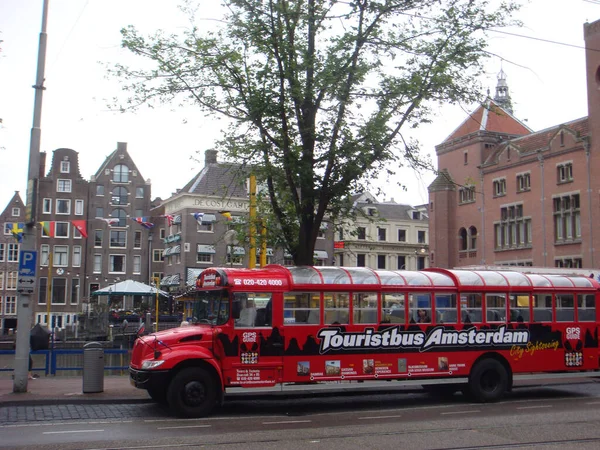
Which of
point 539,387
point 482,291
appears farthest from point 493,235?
point 482,291

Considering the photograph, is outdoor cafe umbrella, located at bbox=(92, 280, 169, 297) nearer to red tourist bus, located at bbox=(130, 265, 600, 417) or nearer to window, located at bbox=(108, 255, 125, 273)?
red tourist bus, located at bbox=(130, 265, 600, 417)

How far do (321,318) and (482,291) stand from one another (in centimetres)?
441

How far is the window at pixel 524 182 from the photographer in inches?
1874

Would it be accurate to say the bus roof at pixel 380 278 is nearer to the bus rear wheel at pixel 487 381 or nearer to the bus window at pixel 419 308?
the bus window at pixel 419 308

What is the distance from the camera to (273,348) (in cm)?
1504

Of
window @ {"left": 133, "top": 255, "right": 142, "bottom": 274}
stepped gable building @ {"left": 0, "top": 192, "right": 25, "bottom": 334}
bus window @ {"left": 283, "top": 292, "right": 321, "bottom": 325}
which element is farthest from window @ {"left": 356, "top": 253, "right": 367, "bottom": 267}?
bus window @ {"left": 283, "top": 292, "right": 321, "bottom": 325}

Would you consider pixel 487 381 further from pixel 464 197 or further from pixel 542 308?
pixel 464 197

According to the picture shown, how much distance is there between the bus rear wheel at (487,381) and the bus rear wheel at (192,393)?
6.45m

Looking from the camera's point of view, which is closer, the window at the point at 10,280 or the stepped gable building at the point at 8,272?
the stepped gable building at the point at 8,272

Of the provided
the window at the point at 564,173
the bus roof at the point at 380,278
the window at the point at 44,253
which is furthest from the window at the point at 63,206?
the bus roof at the point at 380,278

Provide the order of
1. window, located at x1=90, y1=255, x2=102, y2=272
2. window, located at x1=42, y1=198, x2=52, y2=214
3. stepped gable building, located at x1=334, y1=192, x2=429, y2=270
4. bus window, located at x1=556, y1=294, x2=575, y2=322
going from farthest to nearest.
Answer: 1. stepped gable building, located at x1=334, y1=192, x2=429, y2=270
2. window, located at x1=90, y1=255, x2=102, y2=272
3. window, located at x1=42, y1=198, x2=52, y2=214
4. bus window, located at x1=556, y1=294, x2=575, y2=322

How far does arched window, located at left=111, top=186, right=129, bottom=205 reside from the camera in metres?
67.7

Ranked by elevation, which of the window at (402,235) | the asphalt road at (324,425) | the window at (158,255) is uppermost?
the window at (402,235)

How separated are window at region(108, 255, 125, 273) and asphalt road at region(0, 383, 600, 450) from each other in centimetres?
5293
